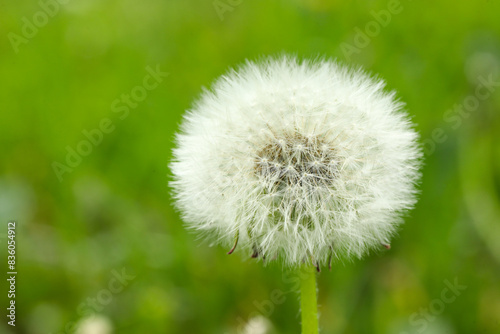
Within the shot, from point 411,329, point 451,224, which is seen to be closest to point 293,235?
point 411,329

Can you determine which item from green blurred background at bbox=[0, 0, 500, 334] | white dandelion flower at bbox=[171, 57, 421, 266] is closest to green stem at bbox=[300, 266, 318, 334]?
white dandelion flower at bbox=[171, 57, 421, 266]

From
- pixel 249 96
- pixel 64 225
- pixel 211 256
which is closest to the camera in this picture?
pixel 249 96

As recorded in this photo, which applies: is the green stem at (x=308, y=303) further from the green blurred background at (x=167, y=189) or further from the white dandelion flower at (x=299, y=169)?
the green blurred background at (x=167, y=189)

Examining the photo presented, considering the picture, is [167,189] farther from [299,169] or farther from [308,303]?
[308,303]

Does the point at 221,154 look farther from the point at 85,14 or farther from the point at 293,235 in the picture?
the point at 85,14

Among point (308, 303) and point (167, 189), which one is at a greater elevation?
point (167, 189)

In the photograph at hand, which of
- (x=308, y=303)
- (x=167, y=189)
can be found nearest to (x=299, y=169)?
(x=308, y=303)

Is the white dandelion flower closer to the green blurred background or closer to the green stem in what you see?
the green stem
